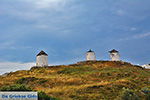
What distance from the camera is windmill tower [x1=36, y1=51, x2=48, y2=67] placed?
2372 inches

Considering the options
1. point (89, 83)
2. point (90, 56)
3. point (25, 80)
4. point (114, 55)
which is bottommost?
point (89, 83)

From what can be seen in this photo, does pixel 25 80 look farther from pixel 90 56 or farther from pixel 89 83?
pixel 90 56

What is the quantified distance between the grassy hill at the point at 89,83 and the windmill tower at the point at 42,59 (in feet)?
6.09

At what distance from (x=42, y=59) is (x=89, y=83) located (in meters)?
21.1

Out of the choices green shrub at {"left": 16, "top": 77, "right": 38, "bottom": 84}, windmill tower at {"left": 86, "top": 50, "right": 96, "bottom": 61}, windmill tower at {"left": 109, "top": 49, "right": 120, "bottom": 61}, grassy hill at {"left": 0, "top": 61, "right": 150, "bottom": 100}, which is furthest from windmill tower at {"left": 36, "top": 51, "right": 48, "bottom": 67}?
windmill tower at {"left": 109, "top": 49, "right": 120, "bottom": 61}

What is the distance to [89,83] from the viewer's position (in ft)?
134

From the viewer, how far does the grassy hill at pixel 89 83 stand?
3212 centimetres

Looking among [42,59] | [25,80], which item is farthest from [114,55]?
[25,80]

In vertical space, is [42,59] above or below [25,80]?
above

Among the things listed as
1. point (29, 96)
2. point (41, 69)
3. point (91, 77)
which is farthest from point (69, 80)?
point (29, 96)

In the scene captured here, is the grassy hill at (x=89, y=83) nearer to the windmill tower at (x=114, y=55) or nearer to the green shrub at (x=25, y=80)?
the green shrub at (x=25, y=80)

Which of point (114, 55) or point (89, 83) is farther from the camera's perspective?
point (114, 55)

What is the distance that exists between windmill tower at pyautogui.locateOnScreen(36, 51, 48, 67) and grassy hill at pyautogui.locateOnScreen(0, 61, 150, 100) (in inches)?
73.1

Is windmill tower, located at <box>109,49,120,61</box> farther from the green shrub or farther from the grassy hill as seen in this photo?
the green shrub
